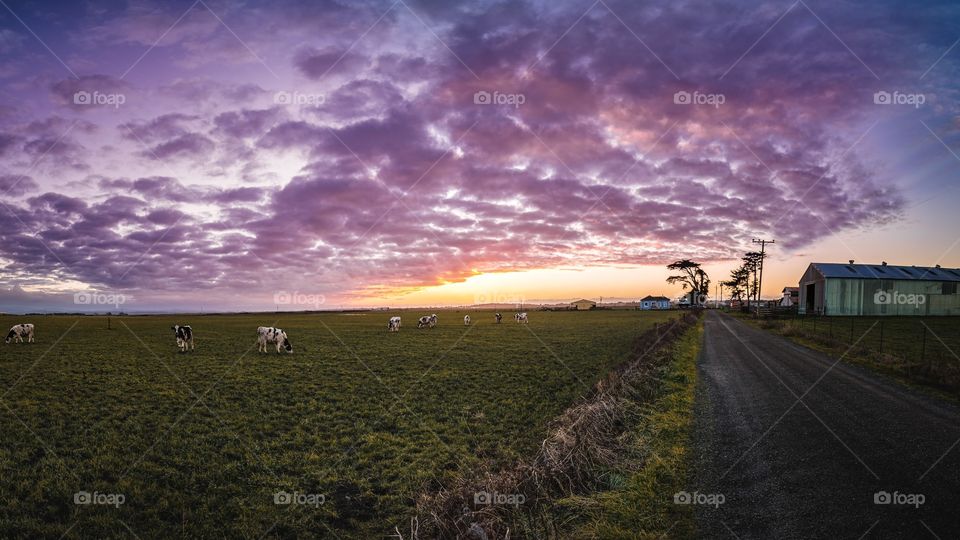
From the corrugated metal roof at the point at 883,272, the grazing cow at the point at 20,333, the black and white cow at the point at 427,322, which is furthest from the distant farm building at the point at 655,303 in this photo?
the grazing cow at the point at 20,333

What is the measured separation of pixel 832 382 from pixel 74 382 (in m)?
29.2

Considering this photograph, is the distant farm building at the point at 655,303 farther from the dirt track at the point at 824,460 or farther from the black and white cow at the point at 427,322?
the dirt track at the point at 824,460

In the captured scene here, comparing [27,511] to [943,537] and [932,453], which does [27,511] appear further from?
[932,453]

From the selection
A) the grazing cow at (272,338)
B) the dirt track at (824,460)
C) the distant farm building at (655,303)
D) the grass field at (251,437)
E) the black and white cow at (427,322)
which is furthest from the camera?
the distant farm building at (655,303)

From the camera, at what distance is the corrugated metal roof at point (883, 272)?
66438 millimetres

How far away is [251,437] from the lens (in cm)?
1192

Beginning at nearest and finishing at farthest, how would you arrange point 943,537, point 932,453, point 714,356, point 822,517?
point 943,537, point 822,517, point 932,453, point 714,356

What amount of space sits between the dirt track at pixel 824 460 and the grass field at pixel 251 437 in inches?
183

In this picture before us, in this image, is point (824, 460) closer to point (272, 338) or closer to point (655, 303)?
point (272, 338)

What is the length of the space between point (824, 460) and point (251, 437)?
12.8 meters

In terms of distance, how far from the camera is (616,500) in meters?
6.94

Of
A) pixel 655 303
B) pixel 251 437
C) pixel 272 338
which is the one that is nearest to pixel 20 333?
pixel 272 338

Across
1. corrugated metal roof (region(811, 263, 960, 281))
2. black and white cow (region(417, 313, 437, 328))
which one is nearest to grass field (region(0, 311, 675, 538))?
black and white cow (region(417, 313, 437, 328))

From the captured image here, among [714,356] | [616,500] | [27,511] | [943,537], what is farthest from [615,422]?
[714,356]
